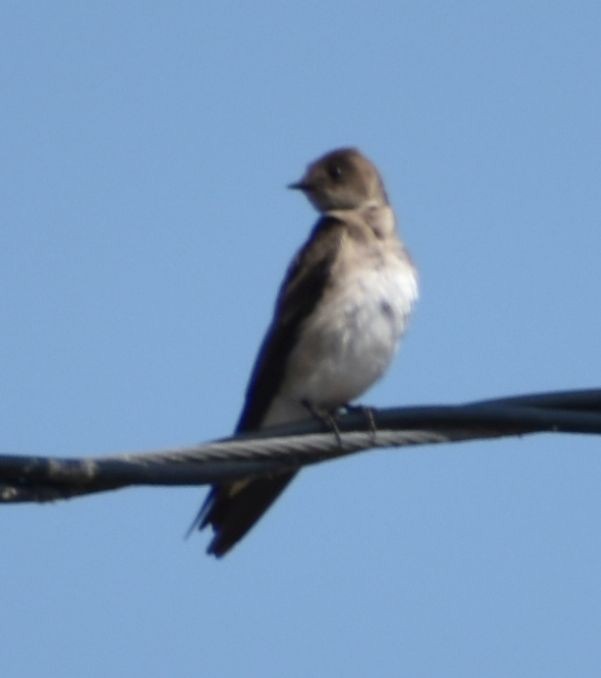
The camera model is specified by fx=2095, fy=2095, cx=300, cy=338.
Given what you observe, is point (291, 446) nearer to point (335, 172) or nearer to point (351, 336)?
point (351, 336)

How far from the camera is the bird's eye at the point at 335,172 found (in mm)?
9422

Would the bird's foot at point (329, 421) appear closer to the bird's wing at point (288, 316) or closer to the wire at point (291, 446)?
the wire at point (291, 446)

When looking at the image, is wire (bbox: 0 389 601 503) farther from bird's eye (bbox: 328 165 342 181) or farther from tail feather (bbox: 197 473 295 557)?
bird's eye (bbox: 328 165 342 181)

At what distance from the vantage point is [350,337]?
8172 mm

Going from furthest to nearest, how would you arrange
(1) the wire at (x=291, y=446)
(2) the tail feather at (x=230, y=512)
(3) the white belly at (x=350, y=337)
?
(3) the white belly at (x=350, y=337) → (2) the tail feather at (x=230, y=512) → (1) the wire at (x=291, y=446)

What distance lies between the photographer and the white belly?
8.16m

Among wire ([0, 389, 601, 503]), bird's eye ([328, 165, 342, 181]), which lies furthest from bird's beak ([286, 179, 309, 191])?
wire ([0, 389, 601, 503])

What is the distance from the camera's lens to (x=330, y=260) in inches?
331

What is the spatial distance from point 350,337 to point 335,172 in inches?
59.5

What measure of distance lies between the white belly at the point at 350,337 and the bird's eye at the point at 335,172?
1.17m

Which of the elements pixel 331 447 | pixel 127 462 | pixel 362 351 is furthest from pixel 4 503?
pixel 362 351

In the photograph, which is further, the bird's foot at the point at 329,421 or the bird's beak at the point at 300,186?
the bird's beak at the point at 300,186

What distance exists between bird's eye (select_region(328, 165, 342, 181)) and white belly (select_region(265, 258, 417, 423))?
3.85 ft

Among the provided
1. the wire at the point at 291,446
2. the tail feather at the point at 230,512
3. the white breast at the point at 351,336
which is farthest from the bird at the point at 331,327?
the wire at the point at 291,446
